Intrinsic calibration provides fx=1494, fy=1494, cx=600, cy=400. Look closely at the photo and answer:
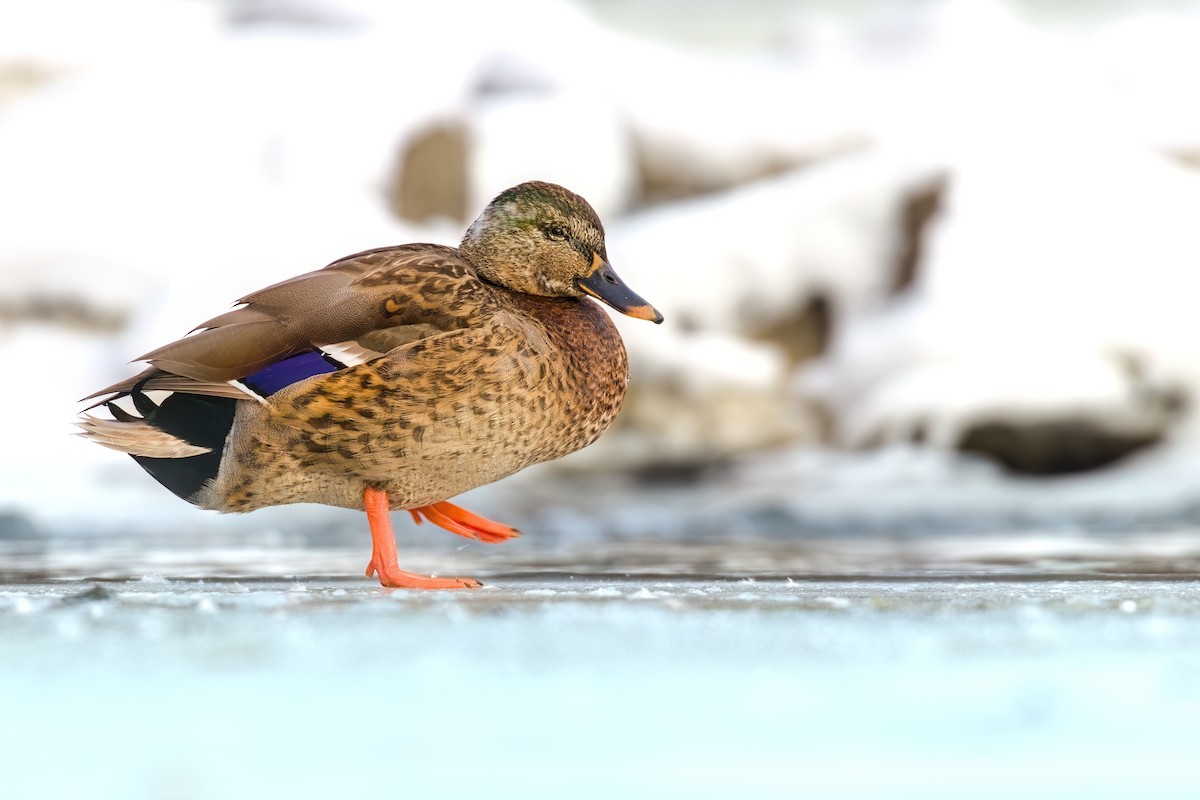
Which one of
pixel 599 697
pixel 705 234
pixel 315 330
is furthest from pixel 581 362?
pixel 705 234

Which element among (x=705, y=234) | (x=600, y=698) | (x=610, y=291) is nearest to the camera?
(x=600, y=698)

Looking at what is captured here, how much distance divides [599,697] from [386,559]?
116 centimetres

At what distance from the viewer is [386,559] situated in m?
2.70

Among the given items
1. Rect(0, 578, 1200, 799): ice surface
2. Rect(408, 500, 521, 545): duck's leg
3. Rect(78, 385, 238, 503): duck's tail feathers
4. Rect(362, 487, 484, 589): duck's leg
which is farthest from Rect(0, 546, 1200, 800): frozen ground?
Rect(408, 500, 521, 545): duck's leg

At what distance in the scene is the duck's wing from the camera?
8.87 feet

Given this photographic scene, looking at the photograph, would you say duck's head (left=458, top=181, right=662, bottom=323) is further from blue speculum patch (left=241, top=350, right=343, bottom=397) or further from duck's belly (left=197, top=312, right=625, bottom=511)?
blue speculum patch (left=241, top=350, right=343, bottom=397)

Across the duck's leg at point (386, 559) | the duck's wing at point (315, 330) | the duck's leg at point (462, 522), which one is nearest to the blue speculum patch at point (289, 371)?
the duck's wing at point (315, 330)

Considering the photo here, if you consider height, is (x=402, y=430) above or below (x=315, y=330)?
below

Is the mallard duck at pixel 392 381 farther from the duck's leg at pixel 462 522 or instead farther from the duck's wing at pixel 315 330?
the duck's leg at pixel 462 522

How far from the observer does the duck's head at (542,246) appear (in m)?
2.93

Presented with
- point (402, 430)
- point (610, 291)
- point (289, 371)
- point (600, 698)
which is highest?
point (610, 291)

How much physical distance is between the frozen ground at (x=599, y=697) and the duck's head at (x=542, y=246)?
86 centimetres

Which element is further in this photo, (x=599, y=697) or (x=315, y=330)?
(x=315, y=330)

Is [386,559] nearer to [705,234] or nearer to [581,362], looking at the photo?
[581,362]
